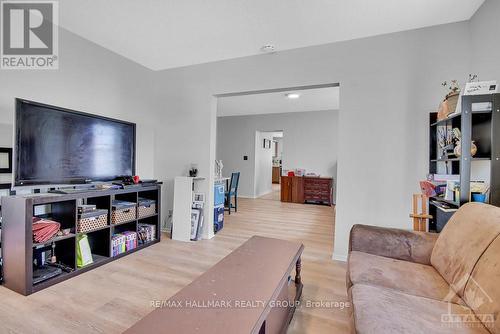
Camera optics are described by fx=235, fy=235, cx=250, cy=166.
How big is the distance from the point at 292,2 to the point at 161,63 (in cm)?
215

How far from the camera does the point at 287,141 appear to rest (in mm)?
6793

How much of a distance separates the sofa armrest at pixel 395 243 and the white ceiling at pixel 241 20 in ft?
6.39

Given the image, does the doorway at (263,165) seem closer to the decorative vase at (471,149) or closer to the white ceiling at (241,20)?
the white ceiling at (241,20)

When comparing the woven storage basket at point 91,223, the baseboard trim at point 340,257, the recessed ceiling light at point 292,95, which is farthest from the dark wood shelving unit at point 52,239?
the recessed ceiling light at point 292,95

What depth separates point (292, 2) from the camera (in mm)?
2059

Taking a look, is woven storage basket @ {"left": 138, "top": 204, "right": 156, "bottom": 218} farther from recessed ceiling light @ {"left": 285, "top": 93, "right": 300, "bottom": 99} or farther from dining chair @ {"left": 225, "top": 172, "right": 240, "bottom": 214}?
recessed ceiling light @ {"left": 285, "top": 93, "right": 300, "bottom": 99}

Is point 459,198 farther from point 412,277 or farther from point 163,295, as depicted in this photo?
point 163,295

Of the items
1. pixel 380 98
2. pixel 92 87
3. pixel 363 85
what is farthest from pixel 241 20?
pixel 92 87

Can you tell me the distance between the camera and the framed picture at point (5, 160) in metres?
2.04

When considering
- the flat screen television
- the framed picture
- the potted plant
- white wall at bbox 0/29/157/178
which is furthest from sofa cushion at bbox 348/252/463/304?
white wall at bbox 0/29/157/178

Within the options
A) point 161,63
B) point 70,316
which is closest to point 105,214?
point 70,316

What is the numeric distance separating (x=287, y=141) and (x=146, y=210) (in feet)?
15.3

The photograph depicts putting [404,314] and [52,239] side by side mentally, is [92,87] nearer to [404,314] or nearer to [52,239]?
[52,239]

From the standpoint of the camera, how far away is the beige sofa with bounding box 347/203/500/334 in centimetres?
99
